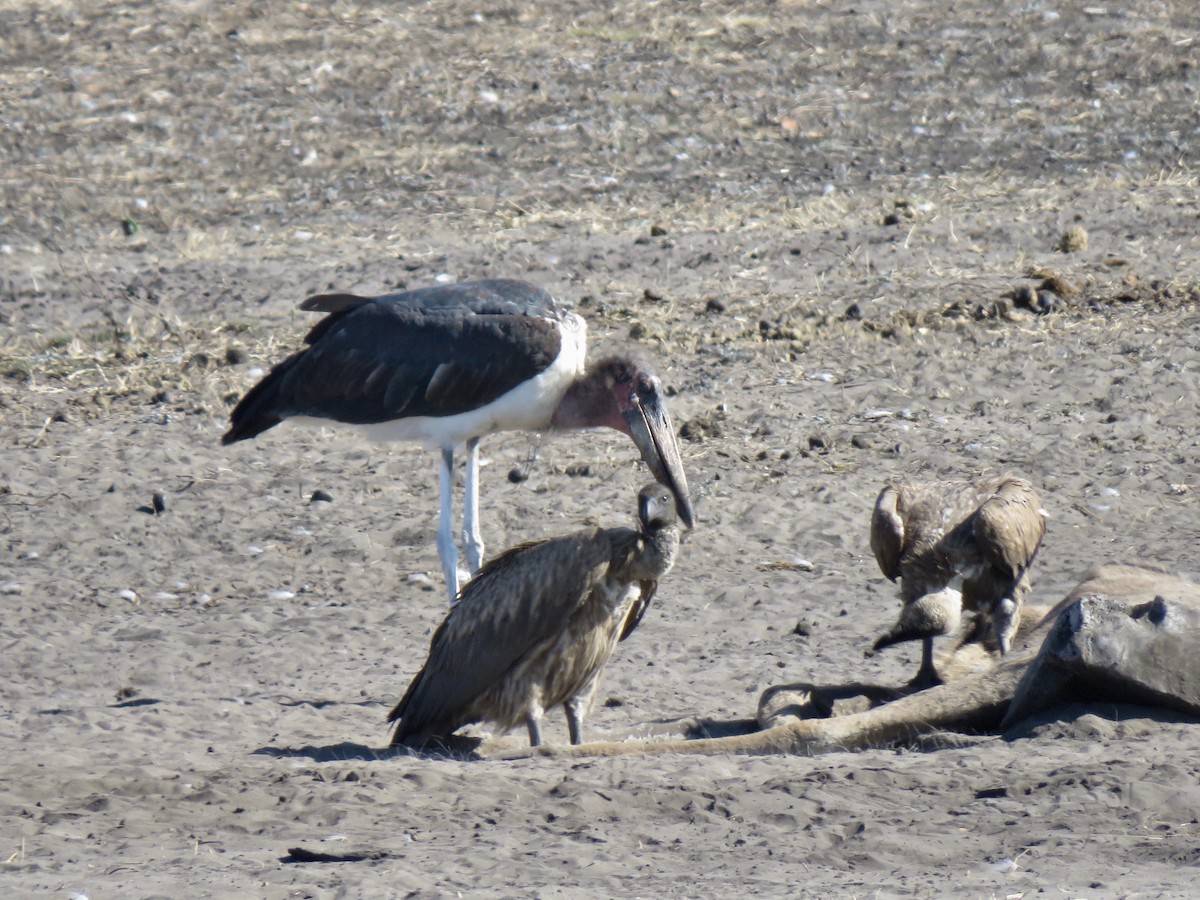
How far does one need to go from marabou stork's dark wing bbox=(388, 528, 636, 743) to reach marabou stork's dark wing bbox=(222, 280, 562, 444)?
1.74 meters

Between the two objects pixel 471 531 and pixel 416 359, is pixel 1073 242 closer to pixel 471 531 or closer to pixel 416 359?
pixel 416 359

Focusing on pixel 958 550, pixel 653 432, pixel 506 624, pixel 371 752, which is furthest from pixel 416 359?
pixel 958 550

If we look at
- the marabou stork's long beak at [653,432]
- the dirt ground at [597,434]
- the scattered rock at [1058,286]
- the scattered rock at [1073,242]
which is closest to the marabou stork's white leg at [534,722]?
the dirt ground at [597,434]

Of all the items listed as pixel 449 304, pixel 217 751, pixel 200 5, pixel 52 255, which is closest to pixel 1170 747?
pixel 217 751

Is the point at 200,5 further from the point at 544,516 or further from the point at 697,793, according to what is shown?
the point at 697,793

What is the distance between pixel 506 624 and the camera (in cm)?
621

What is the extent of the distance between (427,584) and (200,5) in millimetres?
10795

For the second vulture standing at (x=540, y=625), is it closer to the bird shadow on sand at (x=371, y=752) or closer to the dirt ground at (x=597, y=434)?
the bird shadow on sand at (x=371, y=752)

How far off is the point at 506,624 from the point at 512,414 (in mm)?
1934

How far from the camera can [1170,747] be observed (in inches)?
214

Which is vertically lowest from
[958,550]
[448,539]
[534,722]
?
[534,722]

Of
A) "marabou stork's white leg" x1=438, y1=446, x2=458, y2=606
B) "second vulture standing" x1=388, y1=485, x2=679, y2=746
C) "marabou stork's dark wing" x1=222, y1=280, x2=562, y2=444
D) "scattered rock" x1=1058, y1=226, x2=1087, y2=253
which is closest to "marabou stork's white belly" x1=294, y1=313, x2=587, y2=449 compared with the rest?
"marabou stork's dark wing" x1=222, y1=280, x2=562, y2=444

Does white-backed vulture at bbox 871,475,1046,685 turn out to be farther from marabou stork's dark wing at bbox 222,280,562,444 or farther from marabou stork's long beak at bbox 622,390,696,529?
marabou stork's dark wing at bbox 222,280,562,444

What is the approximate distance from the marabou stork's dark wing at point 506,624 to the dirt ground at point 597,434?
32cm
